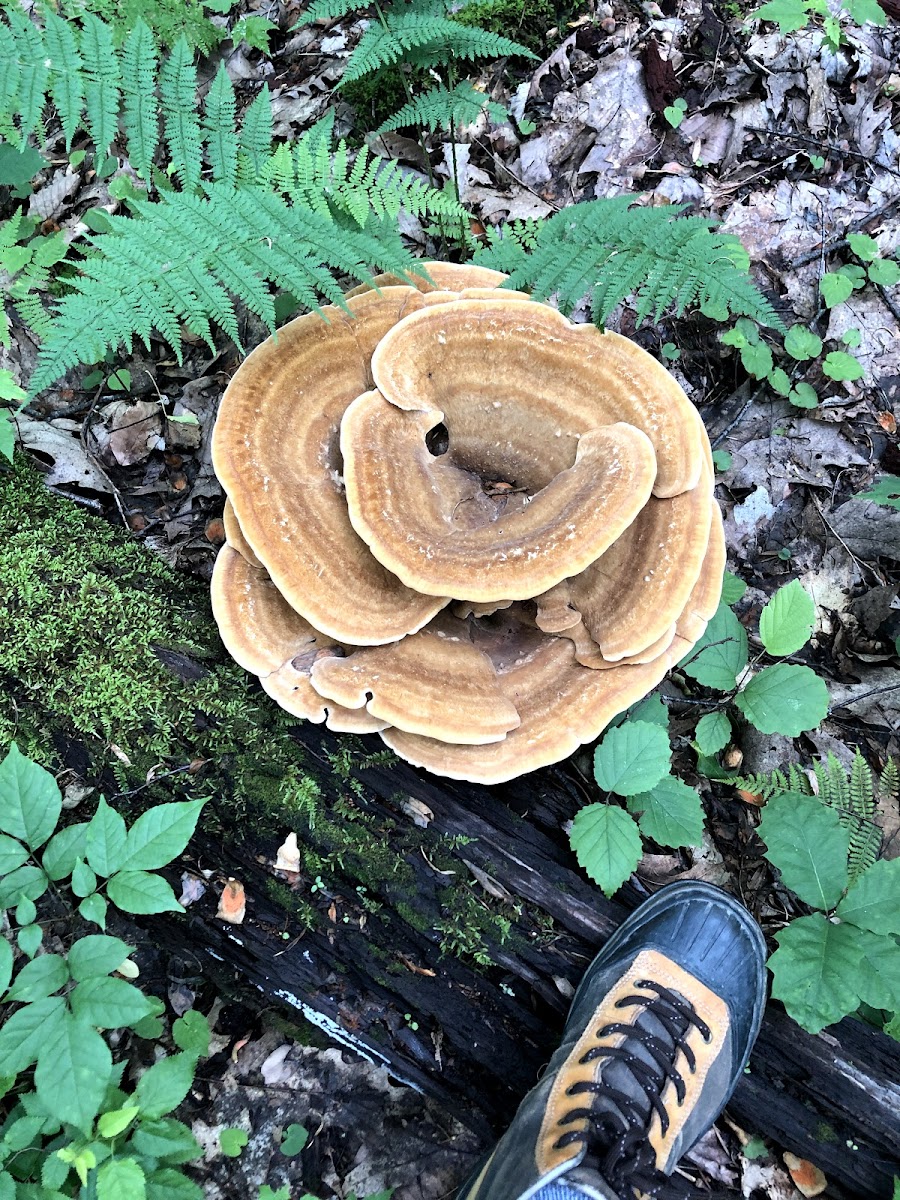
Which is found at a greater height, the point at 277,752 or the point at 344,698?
the point at 344,698

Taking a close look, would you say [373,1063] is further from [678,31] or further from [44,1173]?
[678,31]

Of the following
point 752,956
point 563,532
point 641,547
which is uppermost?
point 563,532

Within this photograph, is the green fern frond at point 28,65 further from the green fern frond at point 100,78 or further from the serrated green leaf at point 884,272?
the serrated green leaf at point 884,272

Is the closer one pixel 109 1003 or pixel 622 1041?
pixel 109 1003

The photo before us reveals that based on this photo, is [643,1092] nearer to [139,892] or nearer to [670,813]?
[670,813]

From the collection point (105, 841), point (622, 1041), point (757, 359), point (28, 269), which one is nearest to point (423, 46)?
point (28, 269)

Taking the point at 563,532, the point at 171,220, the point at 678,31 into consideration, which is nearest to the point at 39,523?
the point at 171,220

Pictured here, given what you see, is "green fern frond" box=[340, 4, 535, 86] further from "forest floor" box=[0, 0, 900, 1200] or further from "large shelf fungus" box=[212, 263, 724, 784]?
"large shelf fungus" box=[212, 263, 724, 784]
